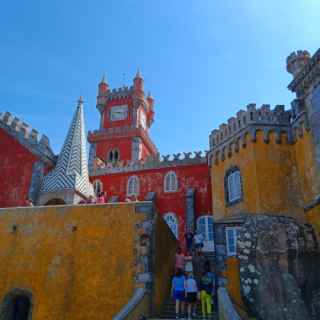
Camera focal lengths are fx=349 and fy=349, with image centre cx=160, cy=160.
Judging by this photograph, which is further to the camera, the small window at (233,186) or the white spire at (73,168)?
the small window at (233,186)

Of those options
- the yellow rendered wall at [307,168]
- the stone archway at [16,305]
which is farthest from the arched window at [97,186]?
the stone archway at [16,305]

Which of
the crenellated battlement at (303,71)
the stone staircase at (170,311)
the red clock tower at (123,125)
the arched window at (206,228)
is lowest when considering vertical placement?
the stone staircase at (170,311)

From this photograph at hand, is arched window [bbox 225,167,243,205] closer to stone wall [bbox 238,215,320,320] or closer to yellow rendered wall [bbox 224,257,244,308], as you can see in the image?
yellow rendered wall [bbox 224,257,244,308]

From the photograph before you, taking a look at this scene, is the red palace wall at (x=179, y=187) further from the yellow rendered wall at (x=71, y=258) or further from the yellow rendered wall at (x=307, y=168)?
the yellow rendered wall at (x=71, y=258)

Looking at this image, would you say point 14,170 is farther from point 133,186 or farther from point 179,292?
point 179,292

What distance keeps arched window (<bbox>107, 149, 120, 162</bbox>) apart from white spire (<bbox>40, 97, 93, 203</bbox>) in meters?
12.3

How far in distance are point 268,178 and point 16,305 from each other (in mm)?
12278

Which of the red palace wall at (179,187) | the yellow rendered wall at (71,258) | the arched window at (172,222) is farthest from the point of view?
the red palace wall at (179,187)

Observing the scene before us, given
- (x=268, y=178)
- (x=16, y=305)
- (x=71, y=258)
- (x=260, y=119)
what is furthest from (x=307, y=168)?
(x=16, y=305)

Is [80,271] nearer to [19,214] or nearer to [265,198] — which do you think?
[19,214]

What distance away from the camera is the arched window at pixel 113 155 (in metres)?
34.5

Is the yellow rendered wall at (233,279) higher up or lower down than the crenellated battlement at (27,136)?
lower down

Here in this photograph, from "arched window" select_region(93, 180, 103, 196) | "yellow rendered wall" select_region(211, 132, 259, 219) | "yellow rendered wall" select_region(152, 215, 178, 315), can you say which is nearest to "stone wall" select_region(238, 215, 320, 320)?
"yellow rendered wall" select_region(152, 215, 178, 315)

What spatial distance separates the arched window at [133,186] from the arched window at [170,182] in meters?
2.24
